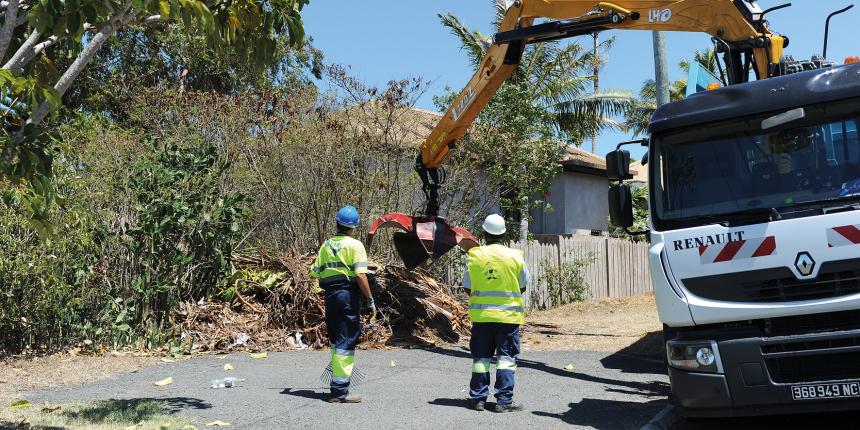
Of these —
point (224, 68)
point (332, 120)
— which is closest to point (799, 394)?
point (332, 120)

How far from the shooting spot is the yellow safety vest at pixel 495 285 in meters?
7.56

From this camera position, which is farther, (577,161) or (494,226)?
(577,161)

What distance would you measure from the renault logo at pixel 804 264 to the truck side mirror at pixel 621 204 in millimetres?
1732

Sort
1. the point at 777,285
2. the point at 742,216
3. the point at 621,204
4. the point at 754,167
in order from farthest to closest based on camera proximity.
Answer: the point at 621,204 → the point at 754,167 → the point at 742,216 → the point at 777,285

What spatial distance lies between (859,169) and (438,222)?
19.8ft

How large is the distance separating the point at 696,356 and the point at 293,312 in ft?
24.0

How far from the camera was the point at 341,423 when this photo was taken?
689cm

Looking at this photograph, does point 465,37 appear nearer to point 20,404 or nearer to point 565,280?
point 565,280

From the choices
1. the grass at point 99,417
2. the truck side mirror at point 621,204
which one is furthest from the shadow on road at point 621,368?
the grass at point 99,417

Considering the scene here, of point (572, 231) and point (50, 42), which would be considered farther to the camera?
point (572, 231)

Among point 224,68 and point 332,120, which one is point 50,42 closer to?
point 332,120

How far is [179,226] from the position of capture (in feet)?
37.8

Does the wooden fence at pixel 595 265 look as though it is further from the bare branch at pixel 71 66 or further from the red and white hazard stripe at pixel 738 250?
the bare branch at pixel 71 66

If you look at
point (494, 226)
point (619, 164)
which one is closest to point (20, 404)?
point (494, 226)
